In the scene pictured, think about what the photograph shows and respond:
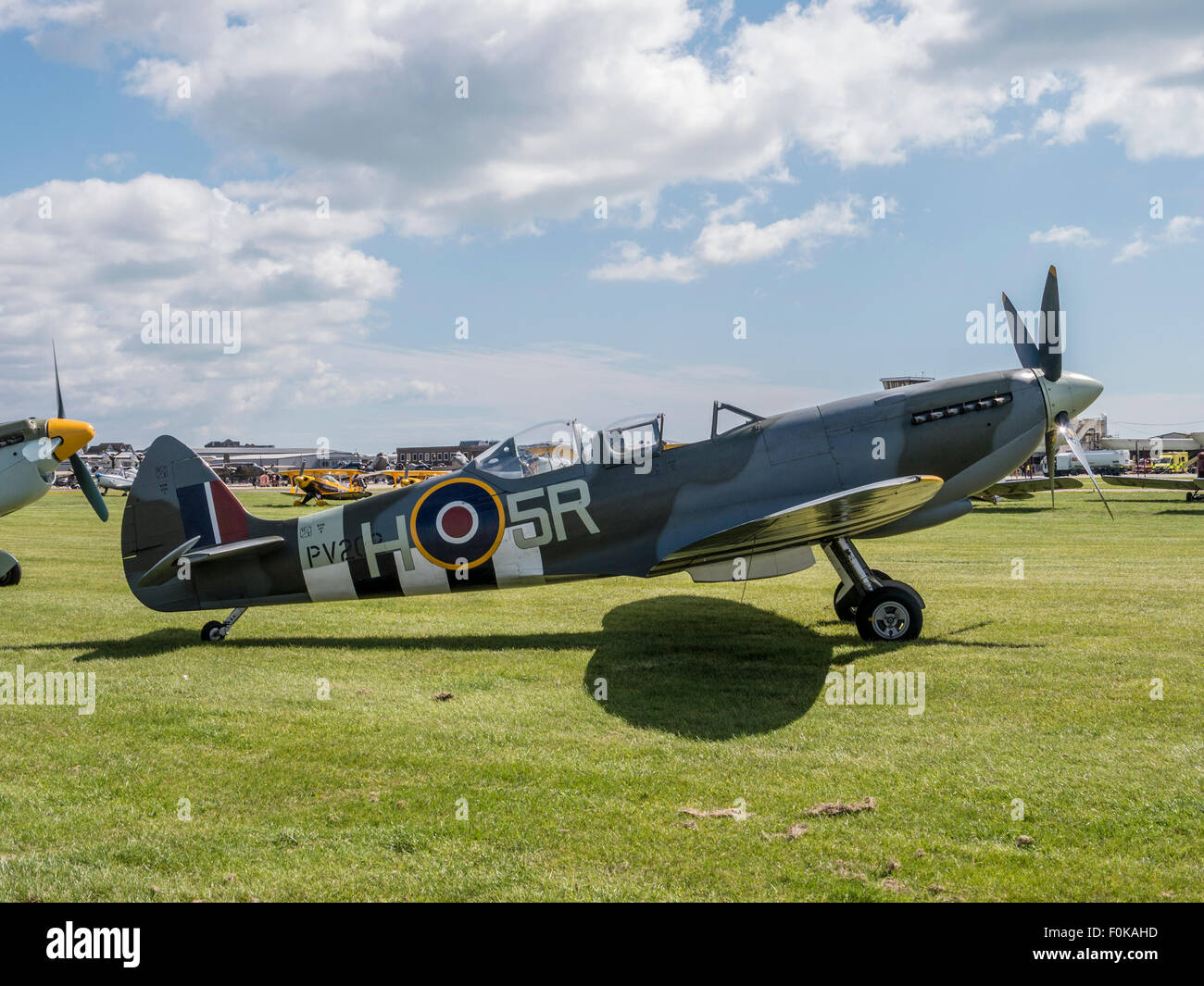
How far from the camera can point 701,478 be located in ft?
26.8

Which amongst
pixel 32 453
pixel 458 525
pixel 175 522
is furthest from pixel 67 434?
pixel 458 525

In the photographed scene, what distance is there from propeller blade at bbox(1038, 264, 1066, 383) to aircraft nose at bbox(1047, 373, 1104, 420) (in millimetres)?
105

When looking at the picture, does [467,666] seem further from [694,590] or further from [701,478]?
[694,590]

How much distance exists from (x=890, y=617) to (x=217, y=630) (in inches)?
262

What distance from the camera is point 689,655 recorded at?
7.57 metres

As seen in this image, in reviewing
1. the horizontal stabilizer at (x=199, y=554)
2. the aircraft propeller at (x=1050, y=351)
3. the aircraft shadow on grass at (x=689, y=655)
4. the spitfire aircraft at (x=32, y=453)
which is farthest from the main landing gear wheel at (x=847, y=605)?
the spitfire aircraft at (x=32, y=453)

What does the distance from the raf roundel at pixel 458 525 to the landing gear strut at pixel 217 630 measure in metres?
2.08

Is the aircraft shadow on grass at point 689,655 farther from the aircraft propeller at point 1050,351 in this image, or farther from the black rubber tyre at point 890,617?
the aircraft propeller at point 1050,351

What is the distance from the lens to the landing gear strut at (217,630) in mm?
8328

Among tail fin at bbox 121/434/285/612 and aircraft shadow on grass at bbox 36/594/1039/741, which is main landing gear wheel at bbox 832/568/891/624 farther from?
tail fin at bbox 121/434/285/612
